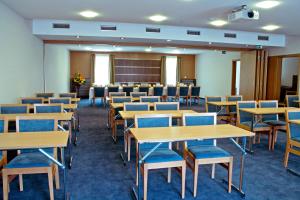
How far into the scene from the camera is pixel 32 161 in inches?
110

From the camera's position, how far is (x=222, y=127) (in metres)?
3.33

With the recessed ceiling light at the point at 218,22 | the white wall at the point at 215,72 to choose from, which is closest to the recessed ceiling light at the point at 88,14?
the recessed ceiling light at the point at 218,22

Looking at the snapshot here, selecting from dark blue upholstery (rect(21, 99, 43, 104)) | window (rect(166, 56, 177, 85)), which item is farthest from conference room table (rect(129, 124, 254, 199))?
window (rect(166, 56, 177, 85))

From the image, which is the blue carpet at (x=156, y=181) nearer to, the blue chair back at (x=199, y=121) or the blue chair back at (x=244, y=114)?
the blue chair back at (x=199, y=121)

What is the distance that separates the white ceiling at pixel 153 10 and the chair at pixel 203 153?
2.64m

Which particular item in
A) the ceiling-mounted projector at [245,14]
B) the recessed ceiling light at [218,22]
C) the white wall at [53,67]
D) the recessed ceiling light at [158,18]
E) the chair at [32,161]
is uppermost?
the recessed ceiling light at [218,22]

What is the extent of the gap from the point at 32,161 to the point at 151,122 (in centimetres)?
151

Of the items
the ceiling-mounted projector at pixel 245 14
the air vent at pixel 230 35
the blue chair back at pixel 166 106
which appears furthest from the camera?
the air vent at pixel 230 35

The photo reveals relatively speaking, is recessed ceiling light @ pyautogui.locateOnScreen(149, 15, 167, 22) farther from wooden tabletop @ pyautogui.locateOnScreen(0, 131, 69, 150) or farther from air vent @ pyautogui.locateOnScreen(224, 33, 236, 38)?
wooden tabletop @ pyautogui.locateOnScreen(0, 131, 69, 150)

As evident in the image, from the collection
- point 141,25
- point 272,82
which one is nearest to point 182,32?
point 141,25

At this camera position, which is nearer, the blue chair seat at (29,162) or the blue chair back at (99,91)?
the blue chair seat at (29,162)

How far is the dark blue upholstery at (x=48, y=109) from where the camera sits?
446 centimetres

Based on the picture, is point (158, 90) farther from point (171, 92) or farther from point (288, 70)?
point (288, 70)

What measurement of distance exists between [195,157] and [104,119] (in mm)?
5345
